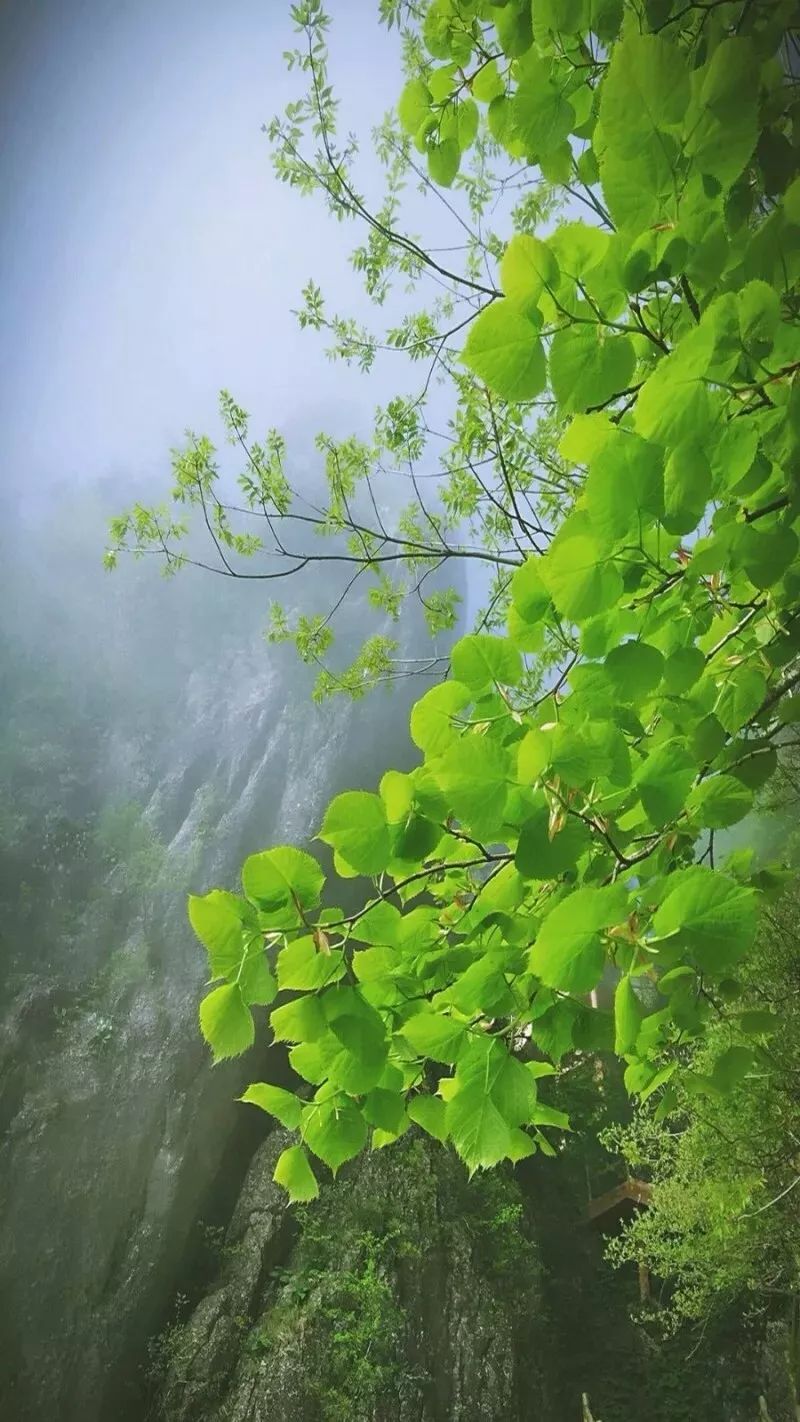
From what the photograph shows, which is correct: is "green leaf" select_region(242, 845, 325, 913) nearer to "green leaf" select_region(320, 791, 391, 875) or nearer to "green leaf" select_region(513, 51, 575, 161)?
"green leaf" select_region(320, 791, 391, 875)

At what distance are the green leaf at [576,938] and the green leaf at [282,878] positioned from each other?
0.41ft

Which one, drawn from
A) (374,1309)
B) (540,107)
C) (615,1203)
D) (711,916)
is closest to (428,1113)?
(711,916)

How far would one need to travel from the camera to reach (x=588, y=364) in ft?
1.06

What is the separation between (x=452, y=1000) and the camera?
39cm

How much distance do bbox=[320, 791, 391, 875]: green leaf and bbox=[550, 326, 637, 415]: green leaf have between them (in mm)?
210

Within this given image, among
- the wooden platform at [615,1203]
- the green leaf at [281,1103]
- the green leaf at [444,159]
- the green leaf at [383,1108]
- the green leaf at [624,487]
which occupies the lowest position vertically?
the wooden platform at [615,1203]

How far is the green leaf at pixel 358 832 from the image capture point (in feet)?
1.18

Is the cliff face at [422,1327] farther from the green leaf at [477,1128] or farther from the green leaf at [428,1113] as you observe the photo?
the green leaf at [477,1128]

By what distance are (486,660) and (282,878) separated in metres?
0.17

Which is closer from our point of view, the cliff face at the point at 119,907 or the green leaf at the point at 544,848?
the green leaf at the point at 544,848

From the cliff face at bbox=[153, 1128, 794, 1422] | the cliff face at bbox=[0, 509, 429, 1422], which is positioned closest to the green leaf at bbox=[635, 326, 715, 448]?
the cliff face at bbox=[153, 1128, 794, 1422]

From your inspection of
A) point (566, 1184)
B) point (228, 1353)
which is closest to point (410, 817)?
point (228, 1353)

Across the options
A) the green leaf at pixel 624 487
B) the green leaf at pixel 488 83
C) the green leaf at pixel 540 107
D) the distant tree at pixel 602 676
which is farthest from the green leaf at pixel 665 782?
the green leaf at pixel 488 83

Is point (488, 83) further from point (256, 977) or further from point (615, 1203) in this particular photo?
point (615, 1203)
